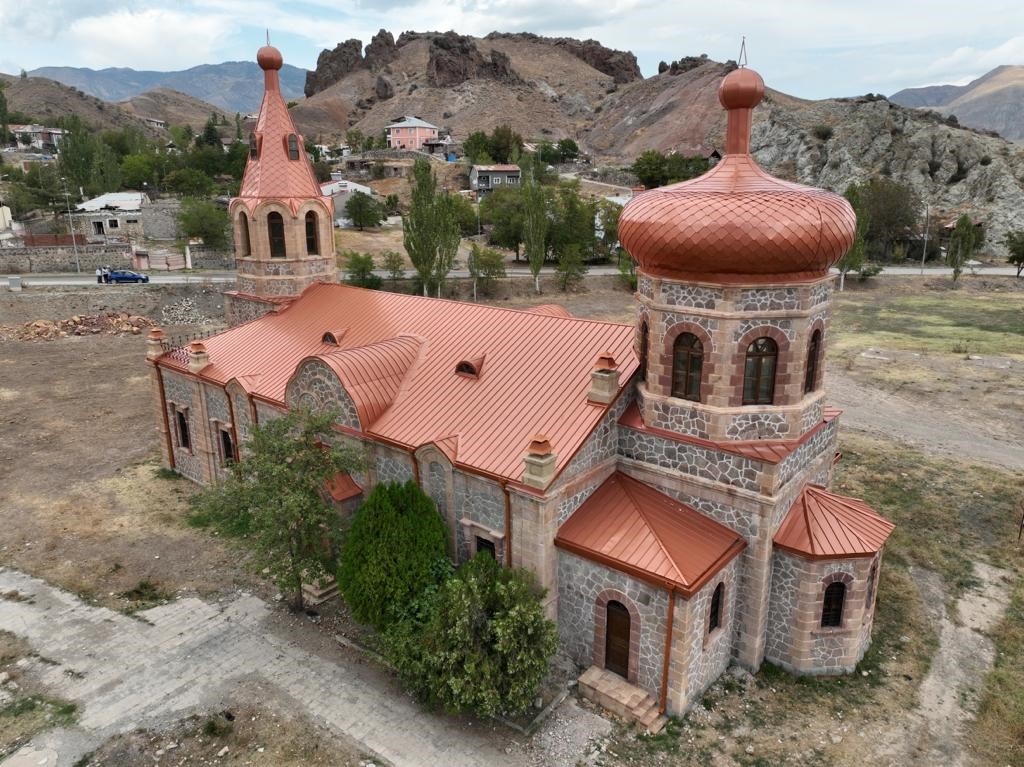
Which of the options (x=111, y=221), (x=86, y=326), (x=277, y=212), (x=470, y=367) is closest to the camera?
(x=470, y=367)

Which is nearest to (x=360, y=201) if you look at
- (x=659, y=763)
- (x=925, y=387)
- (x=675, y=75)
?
(x=925, y=387)

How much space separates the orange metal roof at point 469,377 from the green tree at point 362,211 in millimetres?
59766

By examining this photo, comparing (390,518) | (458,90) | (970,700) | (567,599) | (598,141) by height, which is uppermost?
(458,90)

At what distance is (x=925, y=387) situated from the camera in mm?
37750

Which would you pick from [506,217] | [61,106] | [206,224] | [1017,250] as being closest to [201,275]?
[206,224]

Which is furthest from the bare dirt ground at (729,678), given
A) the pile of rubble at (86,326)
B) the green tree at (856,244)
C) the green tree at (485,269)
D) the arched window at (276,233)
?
the green tree at (485,269)

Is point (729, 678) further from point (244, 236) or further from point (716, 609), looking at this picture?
point (244, 236)

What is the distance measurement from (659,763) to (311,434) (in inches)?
418

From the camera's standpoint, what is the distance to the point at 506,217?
6988 cm

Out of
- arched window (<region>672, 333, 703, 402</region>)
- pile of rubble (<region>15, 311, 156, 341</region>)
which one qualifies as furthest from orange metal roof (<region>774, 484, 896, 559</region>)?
A: pile of rubble (<region>15, 311, 156, 341</region>)

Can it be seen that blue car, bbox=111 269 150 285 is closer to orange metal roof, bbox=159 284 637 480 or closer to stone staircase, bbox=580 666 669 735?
orange metal roof, bbox=159 284 637 480

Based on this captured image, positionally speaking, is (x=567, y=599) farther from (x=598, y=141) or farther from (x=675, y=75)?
(x=675, y=75)

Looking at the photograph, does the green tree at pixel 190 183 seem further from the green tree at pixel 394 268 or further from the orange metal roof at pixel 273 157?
the orange metal roof at pixel 273 157

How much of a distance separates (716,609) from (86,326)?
49.2 m
